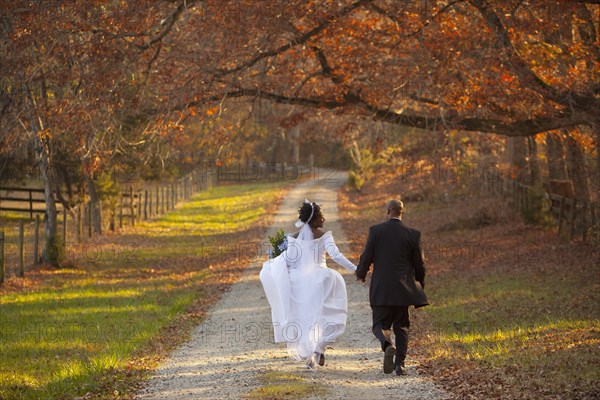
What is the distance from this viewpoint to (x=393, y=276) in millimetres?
9422

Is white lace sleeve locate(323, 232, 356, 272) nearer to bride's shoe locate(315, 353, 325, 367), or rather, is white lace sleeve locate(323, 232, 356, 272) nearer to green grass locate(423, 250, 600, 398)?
bride's shoe locate(315, 353, 325, 367)

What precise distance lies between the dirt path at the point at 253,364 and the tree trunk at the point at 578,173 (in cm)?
956

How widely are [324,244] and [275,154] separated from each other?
69.1 metres

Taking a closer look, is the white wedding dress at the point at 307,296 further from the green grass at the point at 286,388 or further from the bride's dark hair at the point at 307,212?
the green grass at the point at 286,388

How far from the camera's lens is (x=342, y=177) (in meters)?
64.9

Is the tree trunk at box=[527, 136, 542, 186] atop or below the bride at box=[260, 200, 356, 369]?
atop

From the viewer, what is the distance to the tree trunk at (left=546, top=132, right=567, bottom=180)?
23653 millimetres

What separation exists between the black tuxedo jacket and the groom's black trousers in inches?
6.0

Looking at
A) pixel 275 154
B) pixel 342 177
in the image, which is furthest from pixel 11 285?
pixel 275 154

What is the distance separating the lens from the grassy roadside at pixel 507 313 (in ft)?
29.3

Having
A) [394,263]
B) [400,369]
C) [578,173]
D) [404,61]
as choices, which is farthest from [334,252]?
[578,173]

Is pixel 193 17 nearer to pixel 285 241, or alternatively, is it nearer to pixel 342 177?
pixel 285 241

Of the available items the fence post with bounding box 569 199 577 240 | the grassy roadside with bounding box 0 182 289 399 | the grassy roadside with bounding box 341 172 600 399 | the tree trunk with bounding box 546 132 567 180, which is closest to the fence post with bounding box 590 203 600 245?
the grassy roadside with bounding box 341 172 600 399

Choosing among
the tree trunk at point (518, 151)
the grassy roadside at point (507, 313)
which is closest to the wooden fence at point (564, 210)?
the grassy roadside at point (507, 313)
